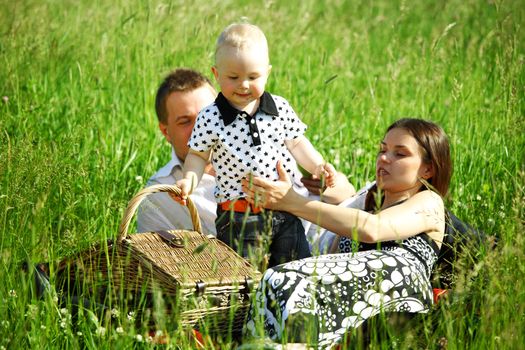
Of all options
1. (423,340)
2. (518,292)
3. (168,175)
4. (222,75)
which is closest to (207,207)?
(168,175)

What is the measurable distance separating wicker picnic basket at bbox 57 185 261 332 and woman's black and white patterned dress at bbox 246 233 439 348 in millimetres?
135

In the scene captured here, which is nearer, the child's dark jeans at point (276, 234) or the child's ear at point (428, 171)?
the child's dark jeans at point (276, 234)

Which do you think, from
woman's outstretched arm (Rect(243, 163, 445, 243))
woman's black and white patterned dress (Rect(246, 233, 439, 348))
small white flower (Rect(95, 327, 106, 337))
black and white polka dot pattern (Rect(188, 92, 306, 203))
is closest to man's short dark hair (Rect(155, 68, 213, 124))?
black and white polka dot pattern (Rect(188, 92, 306, 203))

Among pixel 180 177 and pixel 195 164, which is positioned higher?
pixel 195 164

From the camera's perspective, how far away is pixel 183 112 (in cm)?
480

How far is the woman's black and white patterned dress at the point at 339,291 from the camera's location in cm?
329

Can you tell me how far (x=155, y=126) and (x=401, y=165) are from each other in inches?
90.9

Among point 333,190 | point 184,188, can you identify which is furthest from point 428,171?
point 184,188

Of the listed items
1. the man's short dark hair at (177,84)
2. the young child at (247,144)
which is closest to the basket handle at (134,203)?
the young child at (247,144)

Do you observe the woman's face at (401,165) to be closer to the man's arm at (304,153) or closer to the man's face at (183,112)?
the man's arm at (304,153)

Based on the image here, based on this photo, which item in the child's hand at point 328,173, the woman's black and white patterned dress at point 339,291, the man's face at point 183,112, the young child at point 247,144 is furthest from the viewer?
the man's face at point 183,112

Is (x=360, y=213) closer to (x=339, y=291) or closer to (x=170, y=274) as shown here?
(x=339, y=291)

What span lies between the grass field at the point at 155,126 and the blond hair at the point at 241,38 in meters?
0.69

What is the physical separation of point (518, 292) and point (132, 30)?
175 inches
